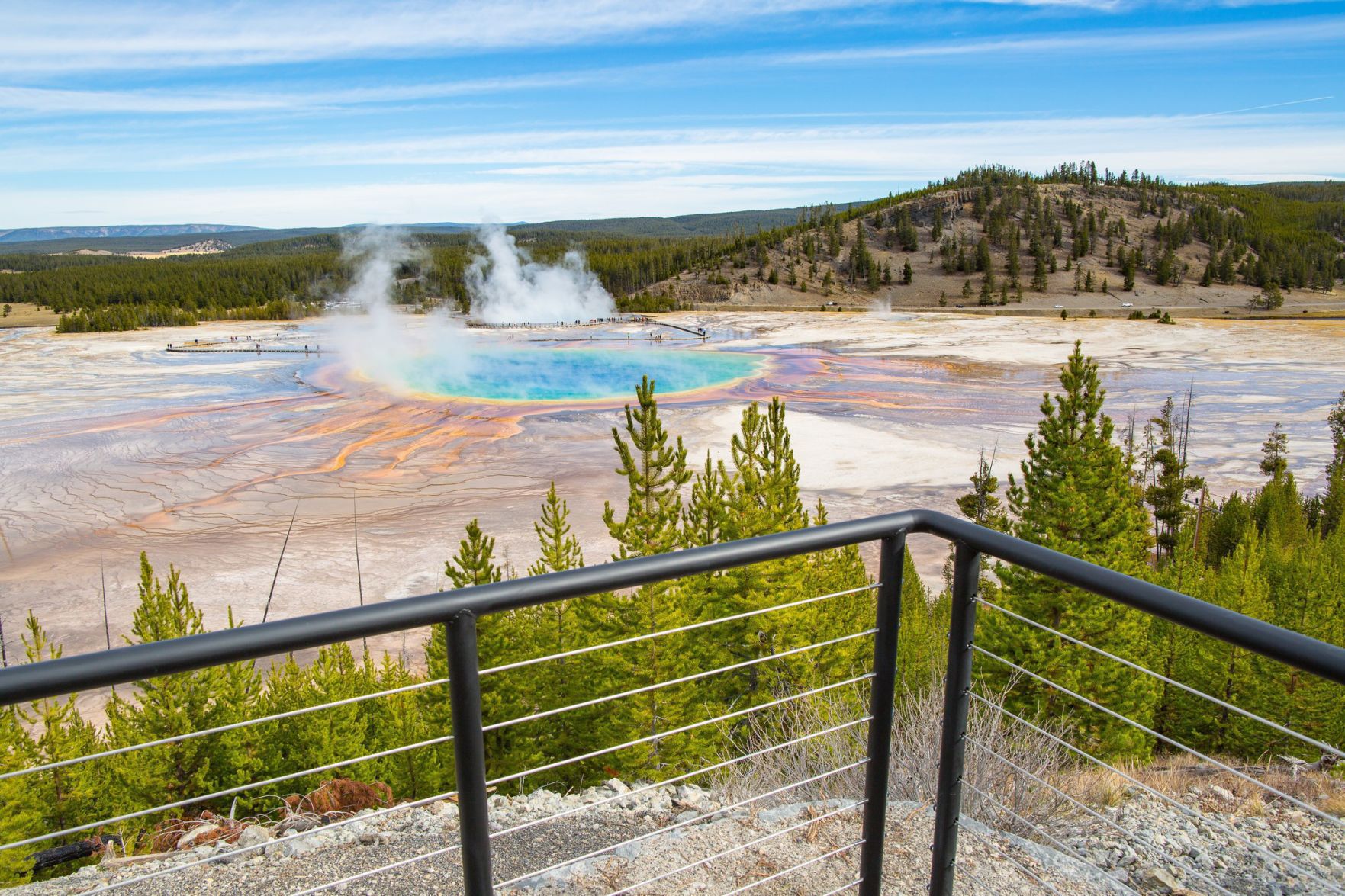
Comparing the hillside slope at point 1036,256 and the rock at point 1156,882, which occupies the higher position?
the hillside slope at point 1036,256

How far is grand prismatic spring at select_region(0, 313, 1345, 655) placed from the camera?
57.4ft

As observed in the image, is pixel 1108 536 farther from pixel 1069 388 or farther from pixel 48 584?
pixel 48 584

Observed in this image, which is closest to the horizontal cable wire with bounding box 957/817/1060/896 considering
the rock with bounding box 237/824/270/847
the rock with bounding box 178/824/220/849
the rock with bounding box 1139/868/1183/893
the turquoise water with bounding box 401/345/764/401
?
the rock with bounding box 1139/868/1183/893

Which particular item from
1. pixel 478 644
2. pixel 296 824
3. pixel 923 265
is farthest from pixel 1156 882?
pixel 923 265

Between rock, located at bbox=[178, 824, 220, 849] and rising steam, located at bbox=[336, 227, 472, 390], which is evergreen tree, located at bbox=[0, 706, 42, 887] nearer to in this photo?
rock, located at bbox=[178, 824, 220, 849]

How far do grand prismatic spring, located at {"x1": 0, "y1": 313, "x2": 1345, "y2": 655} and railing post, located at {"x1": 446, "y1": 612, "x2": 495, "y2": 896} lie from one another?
47.4 ft

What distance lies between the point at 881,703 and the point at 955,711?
0.17 meters

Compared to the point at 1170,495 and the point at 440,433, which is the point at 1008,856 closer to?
the point at 1170,495

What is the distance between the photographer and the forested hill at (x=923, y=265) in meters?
80.3

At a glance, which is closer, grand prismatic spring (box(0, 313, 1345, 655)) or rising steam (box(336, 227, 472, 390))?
grand prismatic spring (box(0, 313, 1345, 655))

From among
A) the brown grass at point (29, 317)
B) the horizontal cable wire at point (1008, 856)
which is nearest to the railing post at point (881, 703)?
the horizontal cable wire at point (1008, 856)

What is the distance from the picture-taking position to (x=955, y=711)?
212 centimetres

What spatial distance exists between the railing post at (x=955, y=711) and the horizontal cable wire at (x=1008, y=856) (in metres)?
0.69

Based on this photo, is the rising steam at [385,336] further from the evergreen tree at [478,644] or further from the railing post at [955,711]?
the railing post at [955,711]
